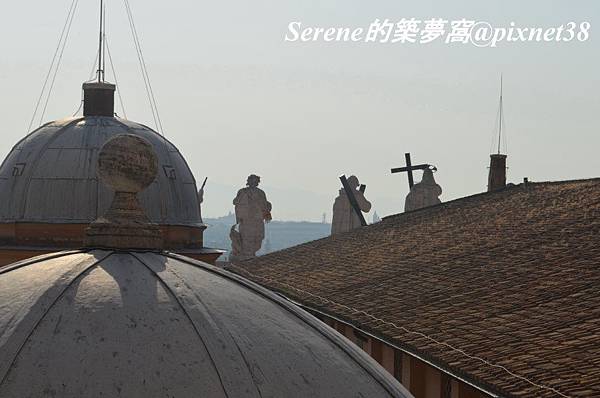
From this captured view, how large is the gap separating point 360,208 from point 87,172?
11.2m

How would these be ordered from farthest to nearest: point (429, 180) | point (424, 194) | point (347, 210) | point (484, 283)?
point (347, 210), point (429, 180), point (424, 194), point (484, 283)

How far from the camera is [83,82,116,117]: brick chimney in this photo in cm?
2781

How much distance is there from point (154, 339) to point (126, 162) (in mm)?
1085

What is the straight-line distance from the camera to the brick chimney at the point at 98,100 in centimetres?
2781

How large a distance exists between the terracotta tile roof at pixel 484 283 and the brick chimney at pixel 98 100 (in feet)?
15.6

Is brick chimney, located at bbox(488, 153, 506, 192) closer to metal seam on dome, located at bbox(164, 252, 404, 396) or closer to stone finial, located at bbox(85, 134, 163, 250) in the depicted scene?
metal seam on dome, located at bbox(164, 252, 404, 396)

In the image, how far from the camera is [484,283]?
16.8 metres

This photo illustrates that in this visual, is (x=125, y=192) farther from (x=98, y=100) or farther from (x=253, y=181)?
(x=253, y=181)

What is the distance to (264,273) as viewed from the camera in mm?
25812

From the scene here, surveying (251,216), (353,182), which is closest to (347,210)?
(353,182)

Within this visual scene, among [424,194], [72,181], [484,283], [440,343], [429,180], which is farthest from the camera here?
[429,180]

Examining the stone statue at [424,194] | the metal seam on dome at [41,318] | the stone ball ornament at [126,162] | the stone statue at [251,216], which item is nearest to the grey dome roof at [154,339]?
the metal seam on dome at [41,318]

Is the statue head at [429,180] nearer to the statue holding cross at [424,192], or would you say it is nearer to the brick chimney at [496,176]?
the statue holding cross at [424,192]

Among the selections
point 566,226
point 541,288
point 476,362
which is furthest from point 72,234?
point 476,362
